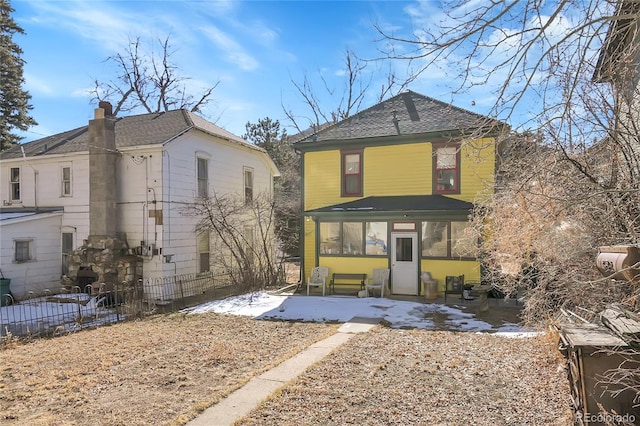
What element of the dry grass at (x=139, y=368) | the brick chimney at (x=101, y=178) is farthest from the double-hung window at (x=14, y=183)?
the dry grass at (x=139, y=368)

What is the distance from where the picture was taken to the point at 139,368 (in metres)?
6.46

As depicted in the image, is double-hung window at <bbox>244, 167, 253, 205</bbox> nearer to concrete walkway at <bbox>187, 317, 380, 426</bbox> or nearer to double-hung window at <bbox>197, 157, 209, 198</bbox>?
double-hung window at <bbox>197, 157, 209, 198</bbox>

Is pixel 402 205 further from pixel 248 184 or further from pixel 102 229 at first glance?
pixel 102 229

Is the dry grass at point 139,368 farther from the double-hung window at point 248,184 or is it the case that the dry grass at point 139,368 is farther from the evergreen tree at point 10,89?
the evergreen tree at point 10,89

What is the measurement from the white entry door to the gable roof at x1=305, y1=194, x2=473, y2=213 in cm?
100

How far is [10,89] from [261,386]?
33.2 m

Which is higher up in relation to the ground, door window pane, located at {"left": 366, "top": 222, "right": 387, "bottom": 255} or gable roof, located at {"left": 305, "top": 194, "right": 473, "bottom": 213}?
gable roof, located at {"left": 305, "top": 194, "right": 473, "bottom": 213}

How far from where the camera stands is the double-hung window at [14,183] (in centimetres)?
1645

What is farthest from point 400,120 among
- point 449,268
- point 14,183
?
point 14,183

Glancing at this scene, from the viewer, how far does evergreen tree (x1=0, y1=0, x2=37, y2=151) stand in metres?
27.8

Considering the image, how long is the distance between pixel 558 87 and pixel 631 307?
2.91 m

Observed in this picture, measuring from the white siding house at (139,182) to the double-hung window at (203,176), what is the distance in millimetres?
40

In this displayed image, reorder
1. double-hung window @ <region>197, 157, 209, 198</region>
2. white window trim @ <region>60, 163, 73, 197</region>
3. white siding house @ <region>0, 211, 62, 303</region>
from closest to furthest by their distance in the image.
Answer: white siding house @ <region>0, 211, 62, 303</region>, white window trim @ <region>60, 163, 73, 197</region>, double-hung window @ <region>197, 157, 209, 198</region>

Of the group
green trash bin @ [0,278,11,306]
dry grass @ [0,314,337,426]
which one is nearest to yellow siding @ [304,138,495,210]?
dry grass @ [0,314,337,426]
